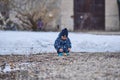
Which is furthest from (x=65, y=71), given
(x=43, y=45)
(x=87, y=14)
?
(x=87, y=14)

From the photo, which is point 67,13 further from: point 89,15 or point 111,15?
point 111,15

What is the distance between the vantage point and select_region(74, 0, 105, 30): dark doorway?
31.7m

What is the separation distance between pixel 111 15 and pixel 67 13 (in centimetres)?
360

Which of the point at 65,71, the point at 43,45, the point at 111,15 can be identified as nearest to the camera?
the point at 65,71

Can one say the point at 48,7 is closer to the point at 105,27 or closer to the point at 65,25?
the point at 65,25

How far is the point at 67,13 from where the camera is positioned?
3181cm

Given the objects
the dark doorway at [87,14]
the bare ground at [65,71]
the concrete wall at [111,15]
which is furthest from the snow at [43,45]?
the concrete wall at [111,15]

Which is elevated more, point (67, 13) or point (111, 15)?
point (67, 13)

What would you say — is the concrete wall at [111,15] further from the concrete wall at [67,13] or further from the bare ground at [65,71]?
the bare ground at [65,71]

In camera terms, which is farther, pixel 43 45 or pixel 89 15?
pixel 89 15

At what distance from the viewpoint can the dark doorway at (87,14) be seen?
104 feet

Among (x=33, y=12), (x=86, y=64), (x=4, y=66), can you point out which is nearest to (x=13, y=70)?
(x=4, y=66)

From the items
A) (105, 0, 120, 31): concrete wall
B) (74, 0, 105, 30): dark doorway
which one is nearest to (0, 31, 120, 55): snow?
(74, 0, 105, 30): dark doorway

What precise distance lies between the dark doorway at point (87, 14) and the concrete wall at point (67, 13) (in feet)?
1.11
